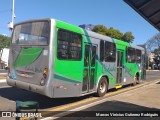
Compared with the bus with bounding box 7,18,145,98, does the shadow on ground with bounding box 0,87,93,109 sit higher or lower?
lower

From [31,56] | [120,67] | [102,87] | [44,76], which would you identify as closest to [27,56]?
[31,56]

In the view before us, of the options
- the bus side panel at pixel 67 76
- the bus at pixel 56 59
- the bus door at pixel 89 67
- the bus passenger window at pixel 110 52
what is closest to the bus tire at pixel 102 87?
the bus at pixel 56 59

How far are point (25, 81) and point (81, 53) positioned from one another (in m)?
2.47

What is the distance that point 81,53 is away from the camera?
1064 centimetres

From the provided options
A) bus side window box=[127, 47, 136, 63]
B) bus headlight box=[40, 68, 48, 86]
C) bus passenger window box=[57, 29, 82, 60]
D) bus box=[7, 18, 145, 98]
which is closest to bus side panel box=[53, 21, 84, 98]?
bus box=[7, 18, 145, 98]

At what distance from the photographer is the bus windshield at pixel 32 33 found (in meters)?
9.46

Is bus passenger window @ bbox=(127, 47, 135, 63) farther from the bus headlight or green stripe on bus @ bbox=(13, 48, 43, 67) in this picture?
the bus headlight

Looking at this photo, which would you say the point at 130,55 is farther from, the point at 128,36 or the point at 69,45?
the point at 128,36

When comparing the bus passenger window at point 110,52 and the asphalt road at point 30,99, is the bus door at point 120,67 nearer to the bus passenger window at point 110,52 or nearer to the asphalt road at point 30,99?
the bus passenger window at point 110,52

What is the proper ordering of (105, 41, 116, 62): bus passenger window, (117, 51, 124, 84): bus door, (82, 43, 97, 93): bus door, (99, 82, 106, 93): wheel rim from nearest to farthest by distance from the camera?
(82, 43, 97, 93): bus door, (99, 82, 106, 93): wheel rim, (105, 41, 116, 62): bus passenger window, (117, 51, 124, 84): bus door

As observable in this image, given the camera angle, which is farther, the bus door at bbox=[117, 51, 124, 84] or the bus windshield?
the bus door at bbox=[117, 51, 124, 84]

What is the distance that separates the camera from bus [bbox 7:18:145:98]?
30.1 ft

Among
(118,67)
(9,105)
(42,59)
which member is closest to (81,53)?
(42,59)

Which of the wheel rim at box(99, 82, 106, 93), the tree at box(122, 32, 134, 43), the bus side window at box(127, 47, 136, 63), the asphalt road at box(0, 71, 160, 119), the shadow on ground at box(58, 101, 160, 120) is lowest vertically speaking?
the shadow on ground at box(58, 101, 160, 120)
